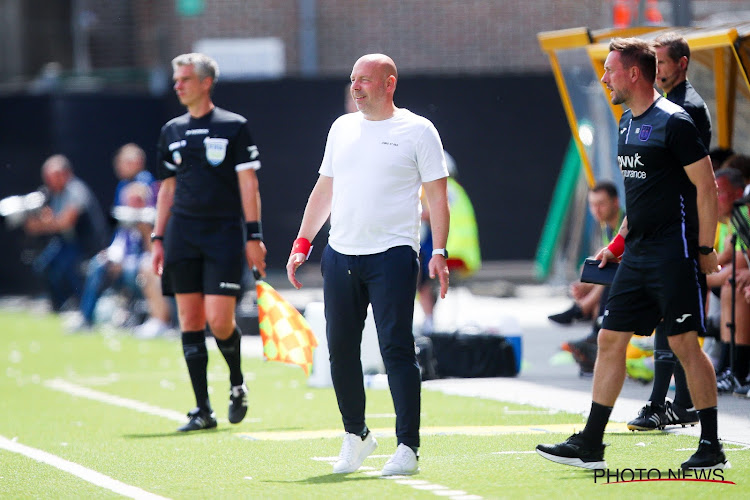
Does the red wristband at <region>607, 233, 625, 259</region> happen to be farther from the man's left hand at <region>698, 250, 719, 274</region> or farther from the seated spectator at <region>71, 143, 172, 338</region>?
the seated spectator at <region>71, 143, 172, 338</region>

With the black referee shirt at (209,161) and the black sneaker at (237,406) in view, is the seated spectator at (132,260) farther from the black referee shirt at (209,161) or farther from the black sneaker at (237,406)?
the black referee shirt at (209,161)

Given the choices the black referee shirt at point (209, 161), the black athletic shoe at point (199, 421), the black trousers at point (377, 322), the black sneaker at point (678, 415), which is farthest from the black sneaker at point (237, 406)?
the black sneaker at point (678, 415)

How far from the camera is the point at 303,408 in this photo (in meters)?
9.77

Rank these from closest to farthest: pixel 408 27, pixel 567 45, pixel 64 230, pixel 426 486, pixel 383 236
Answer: pixel 426 486 < pixel 383 236 < pixel 567 45 < pixel 64 230 < pixel 408 27

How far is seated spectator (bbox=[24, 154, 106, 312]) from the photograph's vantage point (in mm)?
18781

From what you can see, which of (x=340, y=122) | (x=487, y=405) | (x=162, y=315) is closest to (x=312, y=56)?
(x=162, y=315)

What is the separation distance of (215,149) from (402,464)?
9.39ft

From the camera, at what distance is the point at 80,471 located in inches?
277

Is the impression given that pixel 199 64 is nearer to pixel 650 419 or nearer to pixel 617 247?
pixel 617 247

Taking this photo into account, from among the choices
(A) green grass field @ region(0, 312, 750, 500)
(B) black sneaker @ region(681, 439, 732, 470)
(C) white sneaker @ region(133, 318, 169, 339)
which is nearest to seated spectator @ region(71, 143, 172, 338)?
(C) white sneaker @ region(133, 318, 169, 339)

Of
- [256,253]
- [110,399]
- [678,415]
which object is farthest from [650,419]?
[110,399]

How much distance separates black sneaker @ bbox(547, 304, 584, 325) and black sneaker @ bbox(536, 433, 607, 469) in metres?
4.43

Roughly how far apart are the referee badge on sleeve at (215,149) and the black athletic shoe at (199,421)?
148cm
